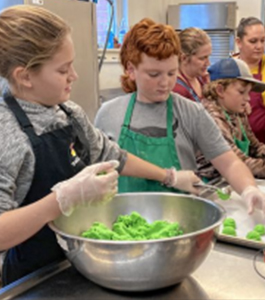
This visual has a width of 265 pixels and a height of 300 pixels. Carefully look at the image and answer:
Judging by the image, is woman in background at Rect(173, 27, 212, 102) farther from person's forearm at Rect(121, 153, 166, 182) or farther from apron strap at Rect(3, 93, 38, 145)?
apron strap at Rect(3, 93, 38, 145)

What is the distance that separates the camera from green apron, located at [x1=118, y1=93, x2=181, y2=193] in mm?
1408

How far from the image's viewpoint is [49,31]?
941 mm

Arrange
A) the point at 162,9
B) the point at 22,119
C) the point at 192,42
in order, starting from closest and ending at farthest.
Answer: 1. the point at 22,119
2. the point at 192,42
3. the point at 162,9

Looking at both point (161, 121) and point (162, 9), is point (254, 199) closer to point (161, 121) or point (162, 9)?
point (161, 121)

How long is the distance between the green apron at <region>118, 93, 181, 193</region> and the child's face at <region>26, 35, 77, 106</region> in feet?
1.60

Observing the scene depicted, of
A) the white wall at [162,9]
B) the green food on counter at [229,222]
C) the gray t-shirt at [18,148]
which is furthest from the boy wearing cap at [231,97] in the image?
the white wall at [162,9]

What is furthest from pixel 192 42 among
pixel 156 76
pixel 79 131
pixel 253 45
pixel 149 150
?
pixel 79 131

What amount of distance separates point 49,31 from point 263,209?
0.76 meters

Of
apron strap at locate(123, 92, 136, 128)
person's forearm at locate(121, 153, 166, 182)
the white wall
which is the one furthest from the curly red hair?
the white wall

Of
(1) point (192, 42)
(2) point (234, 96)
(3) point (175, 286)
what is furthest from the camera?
(1) point (192, 42)

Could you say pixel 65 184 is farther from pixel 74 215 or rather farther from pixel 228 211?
pixel 228 211

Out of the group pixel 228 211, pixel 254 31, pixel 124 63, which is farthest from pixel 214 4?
pixel 228 211

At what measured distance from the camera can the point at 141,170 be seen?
1.26m

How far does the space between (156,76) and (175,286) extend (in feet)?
2.52
